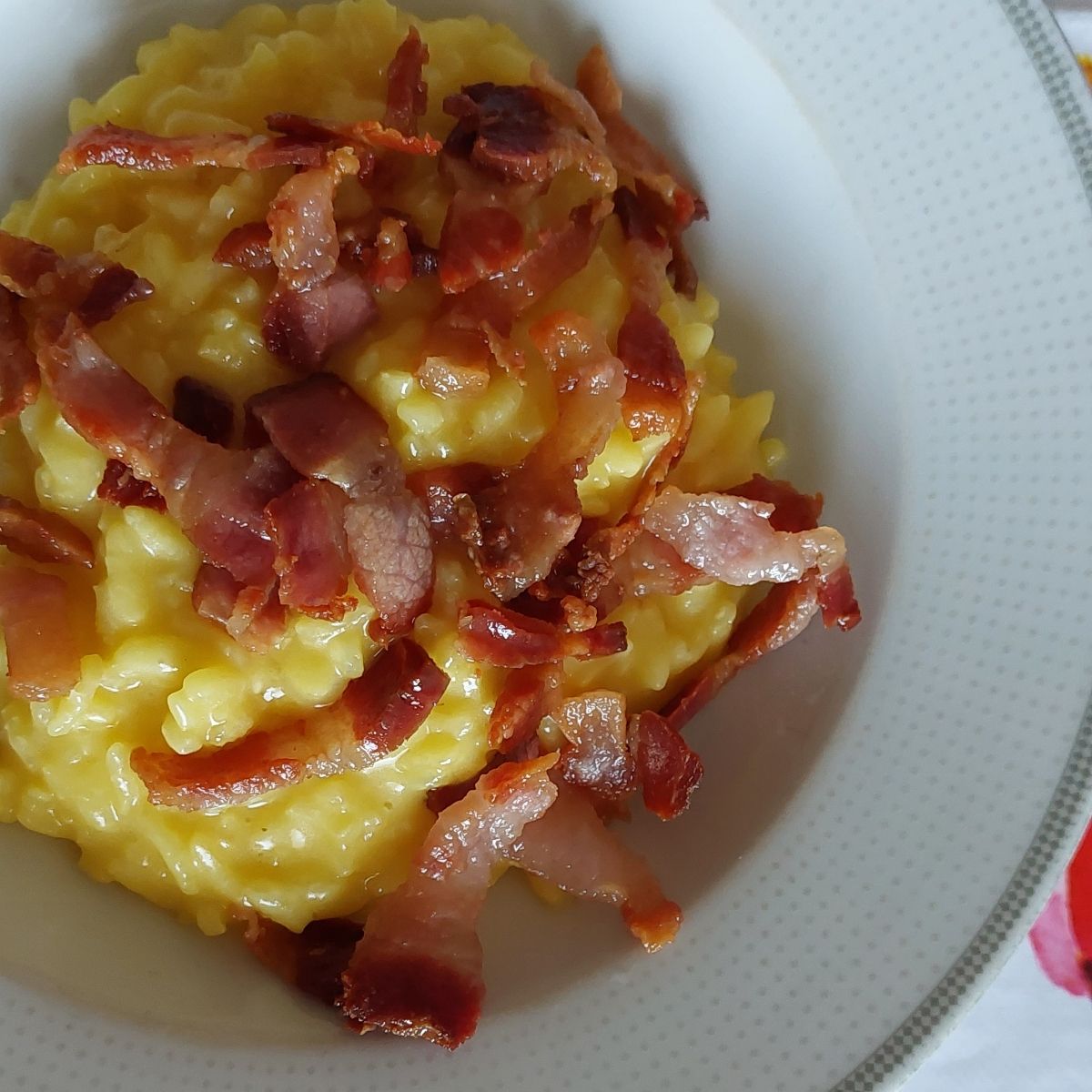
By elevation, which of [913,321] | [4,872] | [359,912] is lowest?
[4,872]

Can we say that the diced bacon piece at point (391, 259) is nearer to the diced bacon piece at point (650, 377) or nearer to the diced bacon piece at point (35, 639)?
the diced bacon piece at point (650, 377)

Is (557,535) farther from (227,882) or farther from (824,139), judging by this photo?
(824,139)

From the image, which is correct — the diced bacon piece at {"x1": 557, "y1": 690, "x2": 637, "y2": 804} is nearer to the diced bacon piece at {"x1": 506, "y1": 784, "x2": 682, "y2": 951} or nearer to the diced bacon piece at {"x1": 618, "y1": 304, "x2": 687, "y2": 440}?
the diced bacon piece at {"x1": 506, "y1": 784, "x2": 682, "y2": 951}

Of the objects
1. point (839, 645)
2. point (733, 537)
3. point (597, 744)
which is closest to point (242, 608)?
point (597, 744)

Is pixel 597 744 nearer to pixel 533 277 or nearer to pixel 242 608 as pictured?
pixel 242 608

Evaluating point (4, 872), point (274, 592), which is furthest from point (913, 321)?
point (4, 872)

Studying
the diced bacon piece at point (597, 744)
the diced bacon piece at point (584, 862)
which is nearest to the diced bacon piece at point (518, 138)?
the diced bacon piece at point (597, 744)
